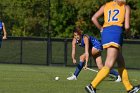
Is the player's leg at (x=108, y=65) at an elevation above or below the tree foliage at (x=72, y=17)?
above

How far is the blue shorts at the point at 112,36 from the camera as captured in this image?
32.9ft

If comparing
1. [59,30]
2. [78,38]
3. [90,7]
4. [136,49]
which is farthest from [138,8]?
[78,38]

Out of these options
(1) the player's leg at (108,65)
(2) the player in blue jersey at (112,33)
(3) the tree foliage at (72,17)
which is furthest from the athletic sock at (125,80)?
(3) the tree foliage at (72,17)

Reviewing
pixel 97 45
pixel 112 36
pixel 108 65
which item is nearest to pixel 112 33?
pixel 112 36

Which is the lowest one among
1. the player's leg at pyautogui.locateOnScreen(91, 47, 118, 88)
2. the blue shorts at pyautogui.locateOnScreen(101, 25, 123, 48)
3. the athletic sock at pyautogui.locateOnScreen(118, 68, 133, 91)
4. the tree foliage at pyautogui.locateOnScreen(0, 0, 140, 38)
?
the tree foliage at pyautogui.locateOnScreen(0, 0, 140, 38)

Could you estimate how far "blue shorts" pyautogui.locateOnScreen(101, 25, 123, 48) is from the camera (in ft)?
32.9

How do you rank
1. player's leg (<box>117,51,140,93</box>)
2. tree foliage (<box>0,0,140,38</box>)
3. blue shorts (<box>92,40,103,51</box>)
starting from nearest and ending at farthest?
player's leg (<box>117,51,140,93</box>)
blue shorts (<box>92,40,103,51</box>)
tree foliage (<box>0,0,140,38</box>)

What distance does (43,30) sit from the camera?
1146 inches

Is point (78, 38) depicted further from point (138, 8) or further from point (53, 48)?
point (138, 8)

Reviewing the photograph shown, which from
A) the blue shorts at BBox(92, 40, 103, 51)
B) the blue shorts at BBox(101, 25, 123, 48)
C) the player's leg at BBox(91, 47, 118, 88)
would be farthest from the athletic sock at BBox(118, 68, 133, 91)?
the blue shorts at BBox(92, 40, 103, 51)

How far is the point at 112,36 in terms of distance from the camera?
10023 millimetres

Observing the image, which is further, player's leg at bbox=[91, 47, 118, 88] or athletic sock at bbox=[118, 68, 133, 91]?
athletic sock at bbox=[118, 68, 133, 91]

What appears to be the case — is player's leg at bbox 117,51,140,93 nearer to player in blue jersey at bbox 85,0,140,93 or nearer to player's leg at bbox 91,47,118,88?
player in blue jersey at bbox 85,0,140,93

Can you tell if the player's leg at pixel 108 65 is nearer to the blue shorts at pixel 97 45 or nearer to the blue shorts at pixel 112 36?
the blue shorts at pixel 112 36
